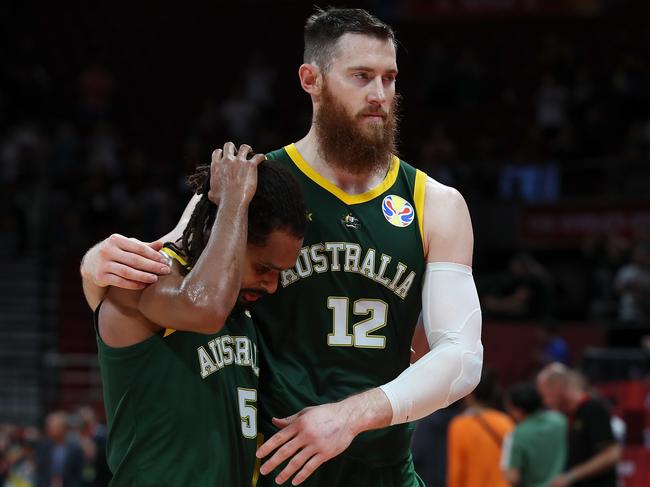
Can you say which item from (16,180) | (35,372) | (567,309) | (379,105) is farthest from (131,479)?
(16,180)

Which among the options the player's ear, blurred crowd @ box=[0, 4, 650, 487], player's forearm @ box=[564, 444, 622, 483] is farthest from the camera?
blurred crowd @ box=[0, 4, 650, 487]

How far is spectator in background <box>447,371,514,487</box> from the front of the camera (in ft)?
33.5

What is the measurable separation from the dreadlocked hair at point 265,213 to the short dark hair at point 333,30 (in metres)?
0.68

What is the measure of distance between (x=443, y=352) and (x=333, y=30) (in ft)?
4.34

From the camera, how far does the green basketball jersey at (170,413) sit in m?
3.97

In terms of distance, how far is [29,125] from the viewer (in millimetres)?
22750

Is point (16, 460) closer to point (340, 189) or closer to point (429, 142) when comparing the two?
point (429, 142)

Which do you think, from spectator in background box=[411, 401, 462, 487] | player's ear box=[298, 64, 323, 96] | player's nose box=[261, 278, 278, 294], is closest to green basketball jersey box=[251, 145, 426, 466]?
player's nose box=[261, 278, 278, 294]

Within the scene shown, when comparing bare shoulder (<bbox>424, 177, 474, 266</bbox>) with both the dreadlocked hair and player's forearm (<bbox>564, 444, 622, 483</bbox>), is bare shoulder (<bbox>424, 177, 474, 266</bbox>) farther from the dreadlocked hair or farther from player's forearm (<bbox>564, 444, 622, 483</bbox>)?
player's forearm (<bbox>564, 444, 622, 483</bbox>)

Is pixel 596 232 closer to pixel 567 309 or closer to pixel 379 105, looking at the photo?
pixel 567 309

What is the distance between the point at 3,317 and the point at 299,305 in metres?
16.9

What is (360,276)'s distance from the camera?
15.0ft

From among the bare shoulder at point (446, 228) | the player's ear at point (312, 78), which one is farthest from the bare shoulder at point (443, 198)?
the player's ear at point (312, 78)

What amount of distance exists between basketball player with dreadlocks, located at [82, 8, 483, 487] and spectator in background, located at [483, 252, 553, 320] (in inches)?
432
